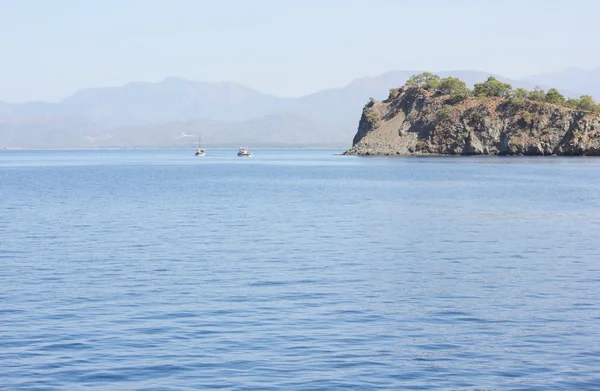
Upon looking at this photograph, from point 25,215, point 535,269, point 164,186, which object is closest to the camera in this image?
point 535,269

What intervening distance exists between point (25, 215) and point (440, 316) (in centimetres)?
4867

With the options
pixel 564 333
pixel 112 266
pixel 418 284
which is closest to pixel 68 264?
pixel 112 266

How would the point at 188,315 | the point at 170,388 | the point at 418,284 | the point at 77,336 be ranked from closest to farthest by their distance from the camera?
the point at 170,388 → the point at 77,336 → the point at 188,315 → the point at 418,284

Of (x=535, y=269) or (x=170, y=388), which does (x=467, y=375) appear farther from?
(x=535, y=269)

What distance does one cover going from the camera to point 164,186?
389ft

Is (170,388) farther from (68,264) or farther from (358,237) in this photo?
(358,237)

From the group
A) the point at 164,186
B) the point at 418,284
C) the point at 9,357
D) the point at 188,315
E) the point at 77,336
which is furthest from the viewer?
the point at 164,186

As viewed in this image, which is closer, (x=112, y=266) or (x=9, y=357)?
(x=9, y=357)

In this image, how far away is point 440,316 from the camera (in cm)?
3062

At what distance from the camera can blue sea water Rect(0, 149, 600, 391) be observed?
23.8 metres

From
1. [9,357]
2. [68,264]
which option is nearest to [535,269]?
[68,264]

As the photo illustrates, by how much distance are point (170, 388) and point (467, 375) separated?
794 centimetres

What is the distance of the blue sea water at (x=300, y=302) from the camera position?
23.8 m

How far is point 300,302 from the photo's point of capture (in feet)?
107
